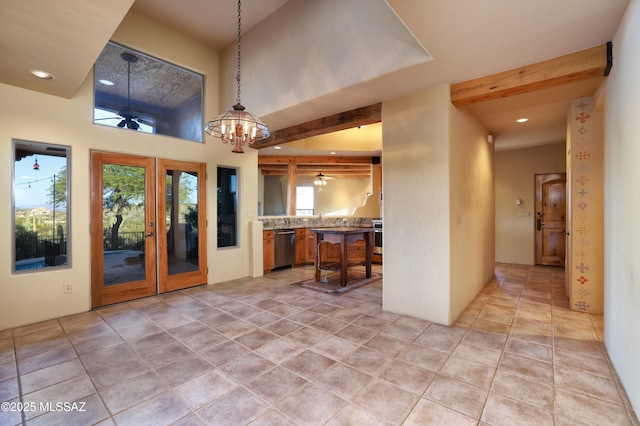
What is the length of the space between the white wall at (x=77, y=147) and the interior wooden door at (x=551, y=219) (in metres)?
6.74

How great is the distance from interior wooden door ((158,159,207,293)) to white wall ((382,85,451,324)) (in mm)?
3084

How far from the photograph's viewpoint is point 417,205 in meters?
3.32

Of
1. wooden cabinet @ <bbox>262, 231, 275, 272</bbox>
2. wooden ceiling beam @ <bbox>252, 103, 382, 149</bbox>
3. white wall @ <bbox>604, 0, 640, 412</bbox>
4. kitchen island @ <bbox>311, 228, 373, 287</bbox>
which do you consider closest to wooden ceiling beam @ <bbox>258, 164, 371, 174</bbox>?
wooden cabinet @ <bbox>262, 231, 275, 272</bbox>

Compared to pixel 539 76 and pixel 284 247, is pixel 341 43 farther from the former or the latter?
pixel 284 247

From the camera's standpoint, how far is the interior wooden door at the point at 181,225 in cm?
436

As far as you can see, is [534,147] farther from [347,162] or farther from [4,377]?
[4,377]

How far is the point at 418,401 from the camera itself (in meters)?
1.88

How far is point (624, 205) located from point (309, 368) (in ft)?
8.48

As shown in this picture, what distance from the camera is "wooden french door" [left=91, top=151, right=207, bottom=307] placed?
12.5ft

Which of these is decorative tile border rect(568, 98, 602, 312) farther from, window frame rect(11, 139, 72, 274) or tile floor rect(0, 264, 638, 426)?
window frame rect(11, 139, 72, 274)

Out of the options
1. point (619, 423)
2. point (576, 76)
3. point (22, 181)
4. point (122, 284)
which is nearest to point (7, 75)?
point (22, 181)

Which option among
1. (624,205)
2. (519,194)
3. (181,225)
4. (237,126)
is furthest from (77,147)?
(519,194)

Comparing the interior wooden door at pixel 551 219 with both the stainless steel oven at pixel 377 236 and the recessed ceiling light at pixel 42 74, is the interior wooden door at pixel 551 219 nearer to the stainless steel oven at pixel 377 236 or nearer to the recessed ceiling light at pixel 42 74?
the stainless steel oven at pixel 377 236

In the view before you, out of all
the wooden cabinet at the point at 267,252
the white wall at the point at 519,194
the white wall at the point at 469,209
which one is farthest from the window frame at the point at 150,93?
the white wall at the point at 519,194
